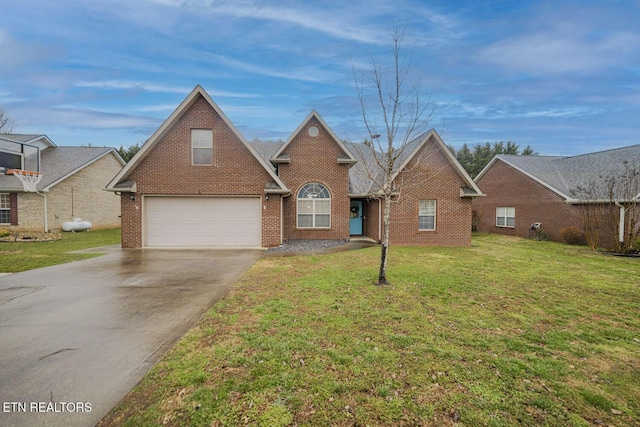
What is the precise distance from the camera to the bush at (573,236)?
56.3ft

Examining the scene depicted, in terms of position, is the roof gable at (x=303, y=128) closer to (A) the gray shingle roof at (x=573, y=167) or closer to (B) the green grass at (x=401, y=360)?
(B) the green grass at (x=401, y=360)

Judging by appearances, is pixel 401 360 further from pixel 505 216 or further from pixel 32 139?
pixel 32 139

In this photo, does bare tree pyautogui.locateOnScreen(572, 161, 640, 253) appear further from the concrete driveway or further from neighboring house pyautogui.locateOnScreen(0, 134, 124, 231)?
neighboring house pyautogui.locateOnScreen(0, 134, 124, 231)

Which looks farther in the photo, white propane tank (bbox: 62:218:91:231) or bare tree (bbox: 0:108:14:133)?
bare tree (bbox: 0:108:14:133)

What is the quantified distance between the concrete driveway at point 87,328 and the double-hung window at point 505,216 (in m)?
22.1

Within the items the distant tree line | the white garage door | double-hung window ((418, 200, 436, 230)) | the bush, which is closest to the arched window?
the white garage door

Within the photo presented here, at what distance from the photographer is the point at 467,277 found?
320 inches

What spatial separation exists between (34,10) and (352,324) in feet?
53.1

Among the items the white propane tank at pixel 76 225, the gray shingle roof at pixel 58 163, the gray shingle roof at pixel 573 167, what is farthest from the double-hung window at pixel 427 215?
the gray shingle roof at pixel 58 163

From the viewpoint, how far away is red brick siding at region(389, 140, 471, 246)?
47.6 ft

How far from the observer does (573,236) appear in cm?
1733

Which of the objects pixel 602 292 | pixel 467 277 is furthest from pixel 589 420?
pixel 602 292

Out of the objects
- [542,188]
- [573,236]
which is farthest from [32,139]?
[573,236]

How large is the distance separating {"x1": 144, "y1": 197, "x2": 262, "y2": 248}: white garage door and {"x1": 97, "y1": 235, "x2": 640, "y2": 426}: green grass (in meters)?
6.95
